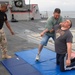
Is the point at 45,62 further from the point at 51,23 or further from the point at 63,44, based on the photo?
the point at 51,23

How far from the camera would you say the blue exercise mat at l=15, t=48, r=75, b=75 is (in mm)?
4246

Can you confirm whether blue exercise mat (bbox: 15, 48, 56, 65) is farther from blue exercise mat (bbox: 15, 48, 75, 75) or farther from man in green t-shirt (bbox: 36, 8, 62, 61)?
man in green t-shirt (bbox: 36, 8, 62, 61)

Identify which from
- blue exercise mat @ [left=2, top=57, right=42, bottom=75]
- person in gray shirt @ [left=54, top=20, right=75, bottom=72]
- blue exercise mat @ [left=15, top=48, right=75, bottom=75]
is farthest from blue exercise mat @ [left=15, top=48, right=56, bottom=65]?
person in gray shirt @ [left=54, top=20, right=75, bottom=72]

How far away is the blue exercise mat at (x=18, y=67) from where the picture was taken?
13.9 ft

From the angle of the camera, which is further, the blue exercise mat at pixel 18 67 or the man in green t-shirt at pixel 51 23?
the man in green t-shirt at pixel 51 23

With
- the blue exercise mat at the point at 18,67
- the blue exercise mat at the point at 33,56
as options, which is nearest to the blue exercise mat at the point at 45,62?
the blue exercise mat at the point at 33,56

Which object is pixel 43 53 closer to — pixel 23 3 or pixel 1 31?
pixel 1 31

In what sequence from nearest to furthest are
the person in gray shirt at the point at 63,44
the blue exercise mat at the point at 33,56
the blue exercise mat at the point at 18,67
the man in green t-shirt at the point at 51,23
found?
the person in gray shirt at the point at 63,44 → the blue exercise mat at the point at 18,67 → the man in green t-shirt at the point at 51,23 → the blue exercise mat at the point at 33,56

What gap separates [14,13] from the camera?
17719 mm

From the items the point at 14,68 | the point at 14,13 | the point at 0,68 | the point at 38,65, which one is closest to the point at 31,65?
the point at 38,65

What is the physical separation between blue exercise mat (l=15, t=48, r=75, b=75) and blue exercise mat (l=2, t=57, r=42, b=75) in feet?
0.47

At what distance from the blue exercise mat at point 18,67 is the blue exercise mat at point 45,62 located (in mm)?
143

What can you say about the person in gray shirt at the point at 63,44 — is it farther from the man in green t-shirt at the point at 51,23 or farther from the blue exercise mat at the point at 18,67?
the blue exercise mat at the point at 18,67

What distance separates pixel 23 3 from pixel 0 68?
15.9 meters
